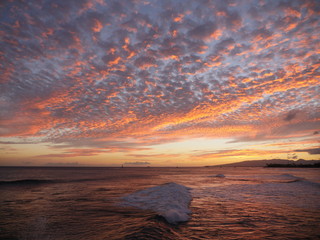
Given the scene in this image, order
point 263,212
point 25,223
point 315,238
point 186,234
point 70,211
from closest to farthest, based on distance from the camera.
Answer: point 315,238 < point 186,234 < point 25,223 < point 263,212 < point 70,211

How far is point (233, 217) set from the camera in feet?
31.2

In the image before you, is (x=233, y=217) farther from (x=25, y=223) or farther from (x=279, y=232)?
(x=25, y=223)

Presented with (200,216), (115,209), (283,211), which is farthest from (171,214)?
(283,211)

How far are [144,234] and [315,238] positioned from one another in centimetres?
630

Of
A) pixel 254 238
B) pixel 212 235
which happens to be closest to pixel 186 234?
pixel 212 235

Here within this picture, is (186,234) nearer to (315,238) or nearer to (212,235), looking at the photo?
(212,235)

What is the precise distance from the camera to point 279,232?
23.8ft

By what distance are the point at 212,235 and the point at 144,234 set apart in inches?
103

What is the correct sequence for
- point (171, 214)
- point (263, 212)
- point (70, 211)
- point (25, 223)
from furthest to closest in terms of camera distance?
point (70, 211) < point (263, 212) < point (171, 214) < point (25, 223)

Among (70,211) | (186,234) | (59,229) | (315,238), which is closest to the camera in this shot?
(315,238)

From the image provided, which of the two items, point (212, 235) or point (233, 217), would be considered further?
point (233, 217)

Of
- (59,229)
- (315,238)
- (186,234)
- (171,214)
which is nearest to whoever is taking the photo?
(315,238)

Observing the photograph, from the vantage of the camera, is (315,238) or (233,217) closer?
(315,238)

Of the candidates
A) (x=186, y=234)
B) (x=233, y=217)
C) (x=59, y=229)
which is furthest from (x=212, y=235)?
(x=59, y=229)
